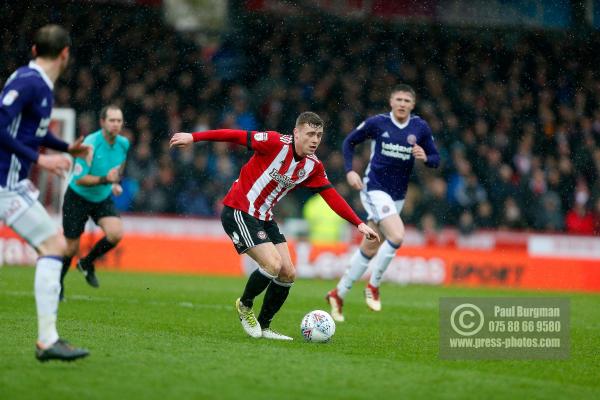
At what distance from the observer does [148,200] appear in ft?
67.9

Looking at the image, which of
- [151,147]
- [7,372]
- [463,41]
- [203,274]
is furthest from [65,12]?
[7,372]

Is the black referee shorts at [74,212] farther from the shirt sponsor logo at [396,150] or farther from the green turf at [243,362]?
the shirt sponsor logo at [396,150]

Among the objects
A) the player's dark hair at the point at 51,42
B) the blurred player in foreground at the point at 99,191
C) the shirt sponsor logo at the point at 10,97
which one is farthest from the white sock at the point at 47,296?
the blurred player in foreground at the point at 99,191

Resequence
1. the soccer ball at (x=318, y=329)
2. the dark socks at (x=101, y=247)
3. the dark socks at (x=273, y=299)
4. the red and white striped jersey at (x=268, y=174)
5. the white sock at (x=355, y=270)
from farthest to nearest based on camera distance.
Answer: the dark socks at (x=101, y=247)
the white sock at (x=355, y=270)
the dark socks at (x=273, y=299)
the red and white striped jersey at (x=268, y=174)
the soccer ball at (x=318, y=329)

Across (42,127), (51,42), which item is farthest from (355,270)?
(51,42)

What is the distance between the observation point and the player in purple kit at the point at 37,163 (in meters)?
6.64

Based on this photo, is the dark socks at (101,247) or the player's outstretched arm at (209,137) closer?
the player's outstretched arm at (209,137)

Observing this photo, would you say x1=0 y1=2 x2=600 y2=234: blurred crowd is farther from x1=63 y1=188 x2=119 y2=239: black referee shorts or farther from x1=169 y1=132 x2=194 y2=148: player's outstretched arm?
x1=169 y1=132 x2=194 y2=148: player's outstretched arm

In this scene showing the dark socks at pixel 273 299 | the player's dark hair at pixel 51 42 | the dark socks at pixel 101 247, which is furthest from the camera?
the dark socks at pixel 101 247

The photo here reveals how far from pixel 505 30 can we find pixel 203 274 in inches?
473

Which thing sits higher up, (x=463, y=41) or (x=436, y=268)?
(x=463, y=41)

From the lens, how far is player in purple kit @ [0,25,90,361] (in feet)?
21.8

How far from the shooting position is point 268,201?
910 cm

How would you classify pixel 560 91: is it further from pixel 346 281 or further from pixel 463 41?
pixel 346 281
